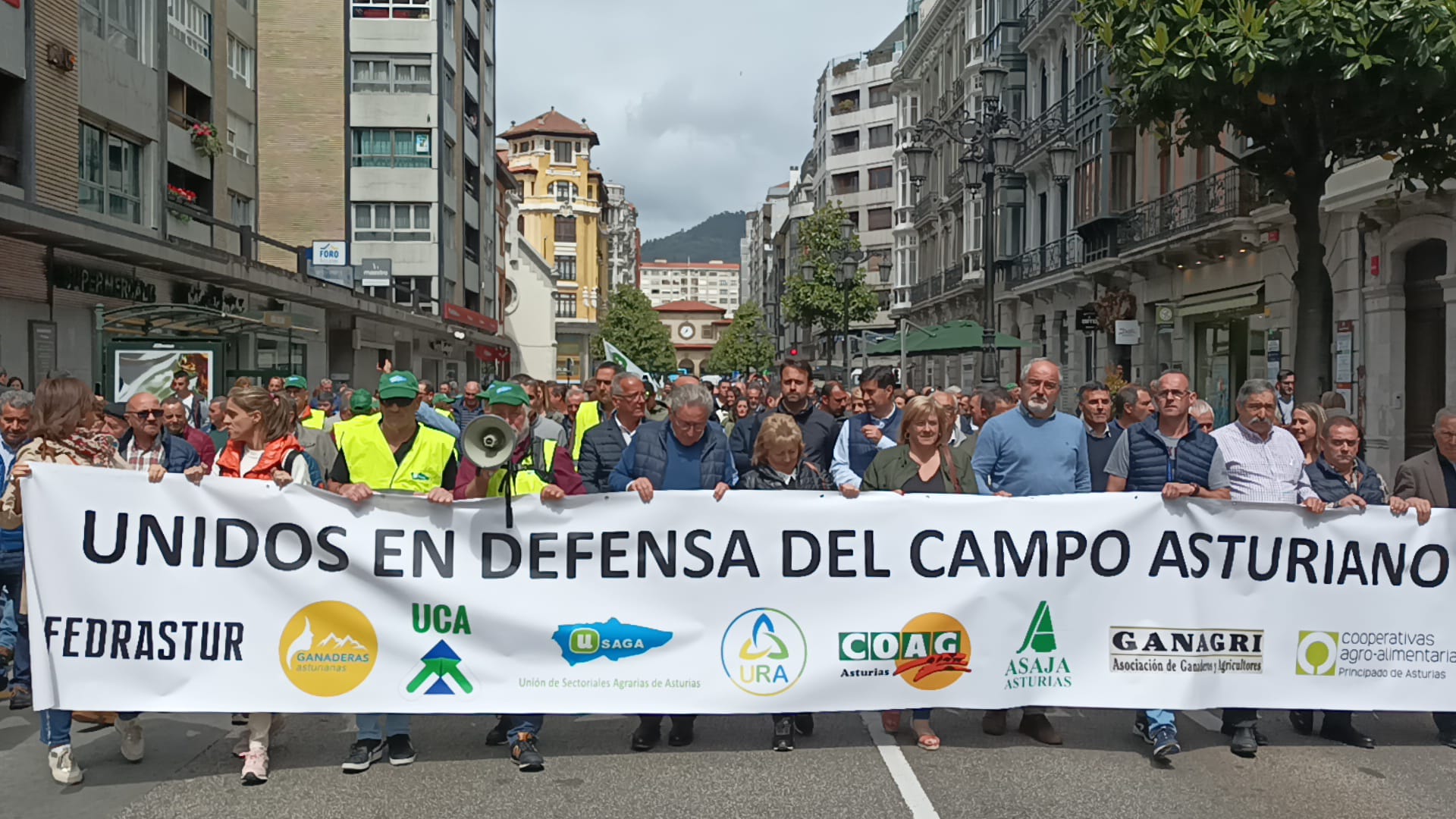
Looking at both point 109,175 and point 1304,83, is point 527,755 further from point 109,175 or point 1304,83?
point 109,175

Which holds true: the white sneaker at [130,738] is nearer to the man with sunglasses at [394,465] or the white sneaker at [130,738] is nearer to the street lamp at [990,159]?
the man with sunglasses at [394,465]

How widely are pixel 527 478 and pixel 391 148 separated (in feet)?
145

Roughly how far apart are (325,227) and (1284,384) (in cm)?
3870

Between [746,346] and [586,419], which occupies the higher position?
[746,346]

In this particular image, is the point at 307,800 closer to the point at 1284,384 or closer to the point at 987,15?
the point at 1284,384

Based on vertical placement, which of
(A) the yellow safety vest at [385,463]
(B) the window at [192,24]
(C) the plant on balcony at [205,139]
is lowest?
(A) the yellow safety vest at [385,463]

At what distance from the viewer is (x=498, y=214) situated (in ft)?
224

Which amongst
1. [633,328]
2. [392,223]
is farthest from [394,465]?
[633,328]

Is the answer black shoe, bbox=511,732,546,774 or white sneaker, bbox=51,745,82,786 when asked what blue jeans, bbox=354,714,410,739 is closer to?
black shoe, bbox=511,732,546,774

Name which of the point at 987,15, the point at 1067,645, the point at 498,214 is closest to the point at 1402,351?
the point at 1067,645

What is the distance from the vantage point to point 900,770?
6.06 meters

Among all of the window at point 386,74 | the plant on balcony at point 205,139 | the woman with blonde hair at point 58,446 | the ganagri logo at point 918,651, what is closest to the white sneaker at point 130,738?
the woman with blonde hair at point 58,446

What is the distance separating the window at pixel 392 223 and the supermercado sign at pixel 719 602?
4381 centimetres

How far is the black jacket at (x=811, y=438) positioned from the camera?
8.91 metres
